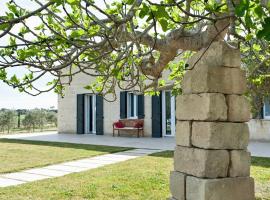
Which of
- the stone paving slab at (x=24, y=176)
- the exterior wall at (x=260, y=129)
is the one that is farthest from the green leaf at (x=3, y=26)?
the exterior wall at (x=260, y=129)

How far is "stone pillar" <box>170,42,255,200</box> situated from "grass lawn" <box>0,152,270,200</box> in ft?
6.06

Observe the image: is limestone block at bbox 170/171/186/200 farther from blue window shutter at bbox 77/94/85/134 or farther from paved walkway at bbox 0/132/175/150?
blue window shutter at bbox 77/94/85/134

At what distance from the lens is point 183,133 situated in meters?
4.77

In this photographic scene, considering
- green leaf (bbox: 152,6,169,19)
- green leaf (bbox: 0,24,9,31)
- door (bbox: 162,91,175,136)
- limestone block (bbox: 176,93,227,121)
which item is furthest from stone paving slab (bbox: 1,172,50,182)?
door (bbox: 162,91,175,136)

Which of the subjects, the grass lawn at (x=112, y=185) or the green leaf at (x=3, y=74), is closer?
the green leaf at (x=3, y=74)

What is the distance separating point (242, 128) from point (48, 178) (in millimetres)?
4892

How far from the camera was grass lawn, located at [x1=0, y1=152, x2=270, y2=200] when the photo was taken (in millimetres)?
6430

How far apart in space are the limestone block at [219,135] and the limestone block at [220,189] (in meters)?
0.41

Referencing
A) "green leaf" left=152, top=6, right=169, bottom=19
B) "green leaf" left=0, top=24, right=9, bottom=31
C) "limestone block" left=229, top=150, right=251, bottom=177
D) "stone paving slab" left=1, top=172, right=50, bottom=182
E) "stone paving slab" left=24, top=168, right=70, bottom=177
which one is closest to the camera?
"green leaf" left=152, top=6, right=169, bottom=19

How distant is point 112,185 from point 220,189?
10.6 feet

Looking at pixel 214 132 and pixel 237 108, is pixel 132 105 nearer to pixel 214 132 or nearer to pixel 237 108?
pixel 237 108

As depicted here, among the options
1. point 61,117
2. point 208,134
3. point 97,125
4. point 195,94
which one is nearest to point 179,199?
point 208,134

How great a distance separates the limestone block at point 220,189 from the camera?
4.28 metres

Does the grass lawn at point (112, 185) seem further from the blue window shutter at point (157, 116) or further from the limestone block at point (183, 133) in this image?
the blue window shutter at point (157, 116)
